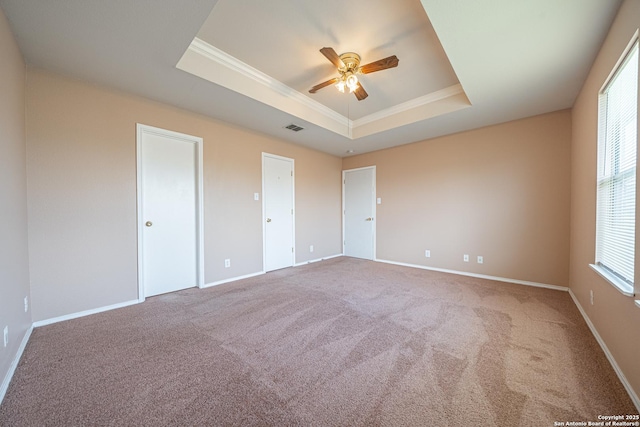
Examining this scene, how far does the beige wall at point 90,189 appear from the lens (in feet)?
7.54

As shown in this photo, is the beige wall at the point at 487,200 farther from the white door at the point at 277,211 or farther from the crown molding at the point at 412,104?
the white door at the point at 277,211

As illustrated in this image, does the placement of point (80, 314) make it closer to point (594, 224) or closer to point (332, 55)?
point (332, 55)

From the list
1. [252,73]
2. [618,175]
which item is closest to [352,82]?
[252,73]

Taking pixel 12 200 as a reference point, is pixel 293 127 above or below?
above

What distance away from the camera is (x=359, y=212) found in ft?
18.0

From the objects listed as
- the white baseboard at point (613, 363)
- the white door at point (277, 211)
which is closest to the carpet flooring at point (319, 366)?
the white baseboard at point (613, 363)

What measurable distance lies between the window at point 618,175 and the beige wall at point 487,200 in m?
1.40

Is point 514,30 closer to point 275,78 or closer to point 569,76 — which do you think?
point 569,76

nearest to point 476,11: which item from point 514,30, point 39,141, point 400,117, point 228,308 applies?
point 514,30

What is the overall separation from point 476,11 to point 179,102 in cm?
318

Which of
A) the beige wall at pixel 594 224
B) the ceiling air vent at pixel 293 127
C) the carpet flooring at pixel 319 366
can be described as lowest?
the carpet flooring at pixel 319 366

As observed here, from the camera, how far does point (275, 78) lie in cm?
296

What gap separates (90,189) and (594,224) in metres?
5.04

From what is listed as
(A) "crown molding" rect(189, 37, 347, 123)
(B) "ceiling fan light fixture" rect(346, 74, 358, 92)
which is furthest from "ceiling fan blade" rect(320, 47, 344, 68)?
(A) "crown molding" rect(189, 37, 347, 123)
